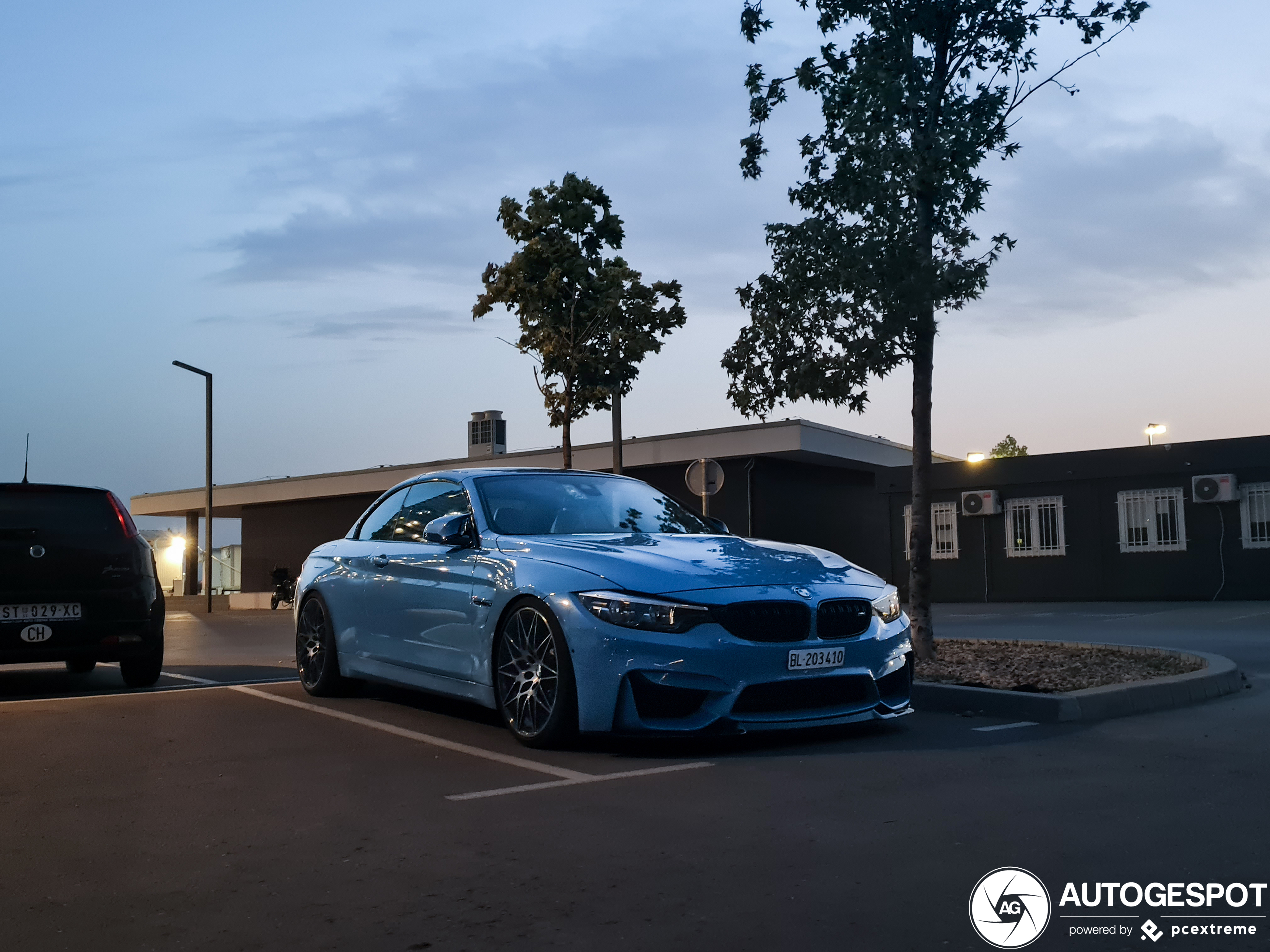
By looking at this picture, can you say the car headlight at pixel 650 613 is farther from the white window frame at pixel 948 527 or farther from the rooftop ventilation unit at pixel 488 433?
the rooftop ventilation unit at pixel 488 433

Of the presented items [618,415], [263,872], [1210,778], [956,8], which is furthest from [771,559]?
[618,415]

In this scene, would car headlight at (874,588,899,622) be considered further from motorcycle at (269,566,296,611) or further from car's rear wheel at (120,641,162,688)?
motorcycle at (269,566,296,611)

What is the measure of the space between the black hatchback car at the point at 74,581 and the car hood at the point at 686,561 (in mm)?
4148

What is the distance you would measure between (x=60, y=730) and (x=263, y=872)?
4146mm

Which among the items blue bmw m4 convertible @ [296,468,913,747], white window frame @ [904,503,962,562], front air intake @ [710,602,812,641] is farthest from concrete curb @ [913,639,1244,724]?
white window frame @ [904,503,962,562]

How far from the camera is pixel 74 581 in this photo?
9.74 m

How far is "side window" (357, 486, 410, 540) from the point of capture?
8.87 metres

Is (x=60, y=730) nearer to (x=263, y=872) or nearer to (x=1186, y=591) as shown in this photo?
(x=263, y=872)

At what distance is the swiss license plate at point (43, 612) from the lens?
30.9 ft

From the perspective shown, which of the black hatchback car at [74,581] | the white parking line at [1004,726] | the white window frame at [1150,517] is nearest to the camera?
the white parking line at [1004,726]

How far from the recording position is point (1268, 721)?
750 centimetres

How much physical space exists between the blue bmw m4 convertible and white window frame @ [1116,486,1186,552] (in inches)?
880

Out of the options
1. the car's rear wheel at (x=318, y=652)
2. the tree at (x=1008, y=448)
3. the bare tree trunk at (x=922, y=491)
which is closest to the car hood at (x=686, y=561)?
the car's rear wheel at (x=318, y=652)

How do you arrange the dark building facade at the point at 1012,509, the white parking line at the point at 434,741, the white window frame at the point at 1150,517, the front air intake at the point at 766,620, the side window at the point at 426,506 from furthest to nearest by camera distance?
the white window frame at the point at 1150,517
the dark building facade at the point at 1012,509
the side window at the point at 426,506
the front air intake at the point at 766,620
the white parking line at the point at 434,741
